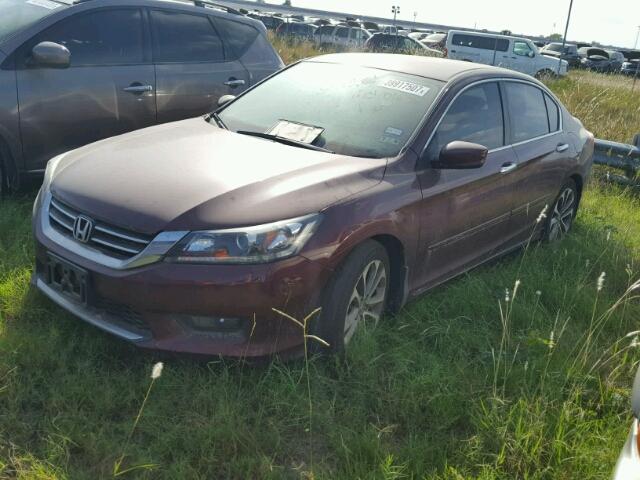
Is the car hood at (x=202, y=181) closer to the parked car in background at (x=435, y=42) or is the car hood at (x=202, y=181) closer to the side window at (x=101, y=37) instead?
the side window at (x=101, y=37)

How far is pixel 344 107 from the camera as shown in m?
3.94

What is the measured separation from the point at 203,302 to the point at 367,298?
95 centimetres

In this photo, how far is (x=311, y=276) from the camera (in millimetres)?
2963

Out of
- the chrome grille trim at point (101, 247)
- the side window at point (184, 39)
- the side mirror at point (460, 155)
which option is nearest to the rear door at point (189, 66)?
the side window at point (184, 39)

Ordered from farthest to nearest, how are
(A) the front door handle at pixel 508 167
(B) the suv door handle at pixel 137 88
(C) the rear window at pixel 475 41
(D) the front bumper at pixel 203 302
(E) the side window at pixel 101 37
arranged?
1. (C) the rear window at pixel 475 41
2. (B) the suv door handle at pixel 137 88
3. (E) the side window at pixel 101 37
4. (A) the front door handle at pixel 508 167
5. (D) the front bumper at pixel 203 302

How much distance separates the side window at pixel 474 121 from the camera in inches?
152

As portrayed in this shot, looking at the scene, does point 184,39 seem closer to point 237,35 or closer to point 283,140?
point 237,35

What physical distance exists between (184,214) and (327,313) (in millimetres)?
807

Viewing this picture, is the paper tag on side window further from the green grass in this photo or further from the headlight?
the green grass

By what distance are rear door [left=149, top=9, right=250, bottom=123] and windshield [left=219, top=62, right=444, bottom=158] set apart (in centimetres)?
139

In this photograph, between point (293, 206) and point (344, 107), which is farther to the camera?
point (344, 107)

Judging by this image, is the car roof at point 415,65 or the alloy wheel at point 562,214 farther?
the alloy wheel at point 562,214

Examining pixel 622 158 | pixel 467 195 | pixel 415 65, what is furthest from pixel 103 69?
pixel 622 158

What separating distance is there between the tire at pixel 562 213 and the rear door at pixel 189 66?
3.02m
